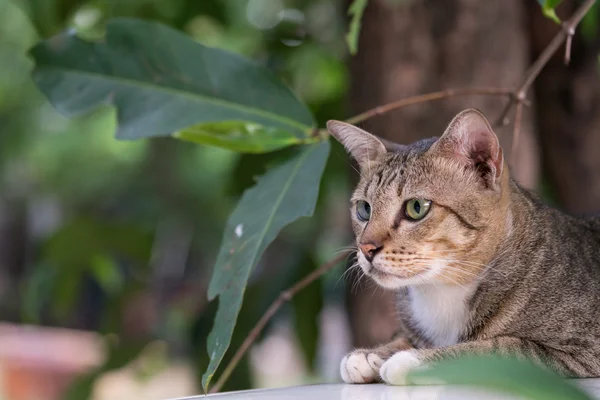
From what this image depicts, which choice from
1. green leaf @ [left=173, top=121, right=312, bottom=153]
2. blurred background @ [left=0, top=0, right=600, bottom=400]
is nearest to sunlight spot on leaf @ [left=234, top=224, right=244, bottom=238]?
green leaf @ [left=173, top=121, right=312, bottom=153]

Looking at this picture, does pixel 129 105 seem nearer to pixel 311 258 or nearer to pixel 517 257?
pixel 517 257

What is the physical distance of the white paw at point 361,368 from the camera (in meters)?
1.44

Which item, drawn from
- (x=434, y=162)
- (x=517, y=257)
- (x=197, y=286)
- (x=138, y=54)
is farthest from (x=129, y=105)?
(x=197, y=286)

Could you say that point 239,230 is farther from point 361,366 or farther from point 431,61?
point 431,61

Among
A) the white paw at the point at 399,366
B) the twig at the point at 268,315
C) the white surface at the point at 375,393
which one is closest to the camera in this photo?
the white surface at the point at 375,393

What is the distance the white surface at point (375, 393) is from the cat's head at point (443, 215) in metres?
0.25

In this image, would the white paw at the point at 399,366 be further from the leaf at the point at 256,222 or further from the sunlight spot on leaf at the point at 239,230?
the sunlight spot on leaf at the point at 239,230

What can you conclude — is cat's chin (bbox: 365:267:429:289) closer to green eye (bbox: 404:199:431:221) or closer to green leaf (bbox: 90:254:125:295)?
green eye (bbox: 404:199:431:221)

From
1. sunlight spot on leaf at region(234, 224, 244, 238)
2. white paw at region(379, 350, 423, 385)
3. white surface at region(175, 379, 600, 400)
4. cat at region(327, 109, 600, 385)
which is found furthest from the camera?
sunlight spot on leaf at region(234, 224, 244, 238)

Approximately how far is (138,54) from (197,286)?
6.68ft

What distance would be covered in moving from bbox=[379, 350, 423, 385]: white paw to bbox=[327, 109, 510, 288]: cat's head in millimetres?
201

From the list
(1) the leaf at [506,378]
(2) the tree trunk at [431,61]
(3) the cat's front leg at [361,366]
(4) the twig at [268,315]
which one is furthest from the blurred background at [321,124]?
(1) the leaf at [506,378]

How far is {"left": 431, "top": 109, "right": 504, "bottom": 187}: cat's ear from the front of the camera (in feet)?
4.80

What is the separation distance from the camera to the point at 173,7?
2920 mm
